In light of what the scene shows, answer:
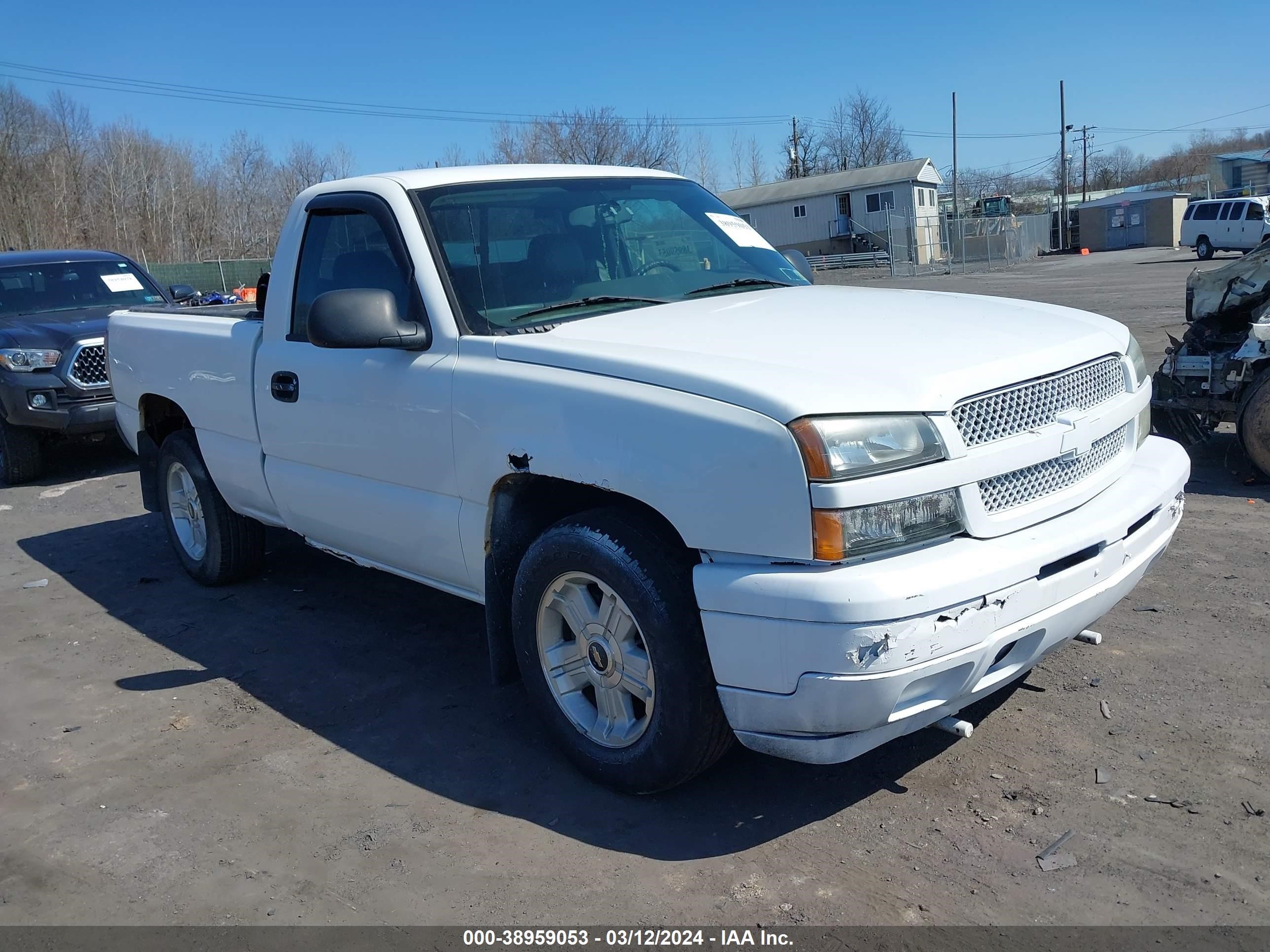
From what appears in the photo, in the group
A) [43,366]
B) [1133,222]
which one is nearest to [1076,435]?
[43,366]

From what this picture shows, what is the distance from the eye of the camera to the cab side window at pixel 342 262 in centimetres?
415

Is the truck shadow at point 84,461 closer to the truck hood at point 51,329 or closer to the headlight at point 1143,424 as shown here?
the truck hood at point 51,329

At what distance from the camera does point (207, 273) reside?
4284 cm

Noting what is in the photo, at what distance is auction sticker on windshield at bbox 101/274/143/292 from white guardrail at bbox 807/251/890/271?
37.0m

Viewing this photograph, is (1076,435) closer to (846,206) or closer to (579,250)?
(579,250)

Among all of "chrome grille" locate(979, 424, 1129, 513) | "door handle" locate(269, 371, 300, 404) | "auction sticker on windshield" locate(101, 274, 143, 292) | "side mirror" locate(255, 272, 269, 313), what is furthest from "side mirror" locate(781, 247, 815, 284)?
"auction sticker on windshield" locate(101, 274, 143, 292)

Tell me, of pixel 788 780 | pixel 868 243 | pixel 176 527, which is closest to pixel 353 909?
pixel 788 780

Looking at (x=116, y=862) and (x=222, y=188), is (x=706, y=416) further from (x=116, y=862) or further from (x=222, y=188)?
(x=222, y=188)

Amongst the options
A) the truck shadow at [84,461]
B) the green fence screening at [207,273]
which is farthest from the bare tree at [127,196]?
the truck shadow at [84,461]

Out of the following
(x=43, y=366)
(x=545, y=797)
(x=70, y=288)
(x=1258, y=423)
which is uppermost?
(x=70, y=288)

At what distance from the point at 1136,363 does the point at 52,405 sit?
28.4 ft

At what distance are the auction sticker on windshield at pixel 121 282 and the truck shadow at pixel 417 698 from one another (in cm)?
462

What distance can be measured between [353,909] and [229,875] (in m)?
0.48

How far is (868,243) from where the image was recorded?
185ft
